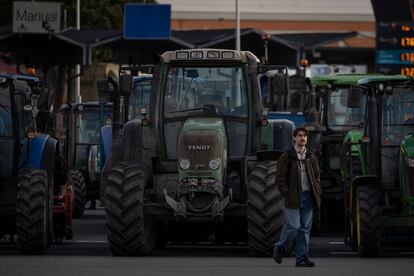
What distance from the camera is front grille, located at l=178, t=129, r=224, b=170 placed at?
2223cm

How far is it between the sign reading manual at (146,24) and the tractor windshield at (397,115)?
2840cm

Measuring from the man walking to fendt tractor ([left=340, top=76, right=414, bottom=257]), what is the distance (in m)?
1.82

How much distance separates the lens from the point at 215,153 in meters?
22.2

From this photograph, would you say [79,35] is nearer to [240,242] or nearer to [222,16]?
[240,242]

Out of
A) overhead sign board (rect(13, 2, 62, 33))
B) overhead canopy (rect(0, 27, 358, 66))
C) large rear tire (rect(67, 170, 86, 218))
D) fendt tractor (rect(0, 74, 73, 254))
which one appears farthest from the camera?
overhead canopy (rect(0, 27, 358, 66))

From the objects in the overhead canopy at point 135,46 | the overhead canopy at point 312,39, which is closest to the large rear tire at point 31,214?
the overhead canopy at point 135,46


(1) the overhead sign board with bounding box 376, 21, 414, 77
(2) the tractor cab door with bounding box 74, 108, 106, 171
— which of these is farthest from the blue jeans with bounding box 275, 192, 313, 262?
(1) the overhead sign board with bounding box 376, 21, 414, 77

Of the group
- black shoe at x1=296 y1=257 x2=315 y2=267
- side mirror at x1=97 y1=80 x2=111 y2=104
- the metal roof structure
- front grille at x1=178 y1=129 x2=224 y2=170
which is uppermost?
the metal roof structure

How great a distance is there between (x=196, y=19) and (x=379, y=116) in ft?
251

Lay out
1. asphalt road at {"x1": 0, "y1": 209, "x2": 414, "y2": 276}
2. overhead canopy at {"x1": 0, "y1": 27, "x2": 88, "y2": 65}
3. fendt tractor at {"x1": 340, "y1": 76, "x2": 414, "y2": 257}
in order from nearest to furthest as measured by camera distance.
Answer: asphalt road at {"x1": 0, "y1": 209, "x2": 414, "y2": 276}, fendt tractor at {"x1": 340, "y1": 76, "x2": 414, "y2": 257}, overhead canopy at {"x1": 0, "y1": 27, "x2": 88, "y2": 65}

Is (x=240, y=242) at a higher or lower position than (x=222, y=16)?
lower

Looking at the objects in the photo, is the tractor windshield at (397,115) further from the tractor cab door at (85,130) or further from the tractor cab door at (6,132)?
the tractor cab door at (85,130)

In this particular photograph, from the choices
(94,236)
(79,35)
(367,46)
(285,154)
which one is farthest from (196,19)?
(285,154)

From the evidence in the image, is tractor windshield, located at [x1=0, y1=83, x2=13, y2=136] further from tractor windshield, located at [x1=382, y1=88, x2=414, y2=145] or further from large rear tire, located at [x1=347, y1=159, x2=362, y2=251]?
tractor windshield, located at [x1=382, y1=88, x2=414, y2=145]
